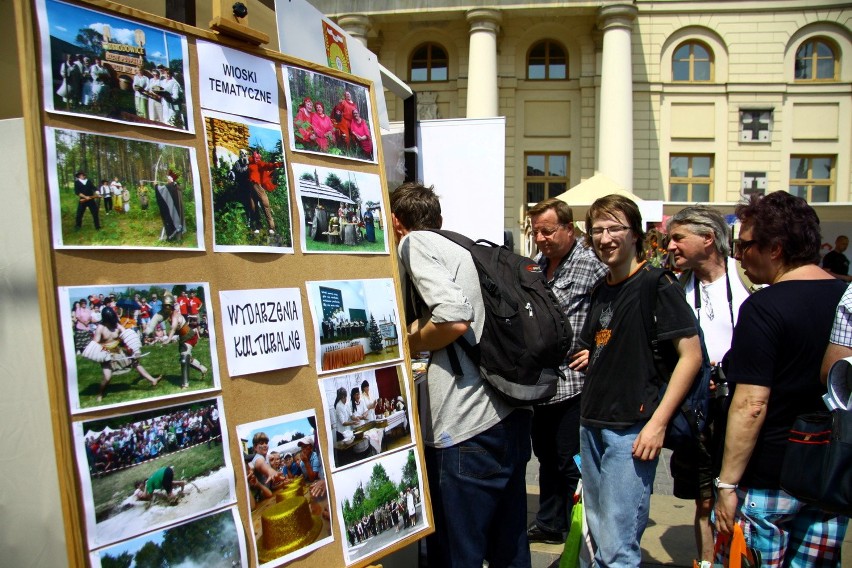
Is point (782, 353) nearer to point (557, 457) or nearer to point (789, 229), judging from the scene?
point (789, 229)

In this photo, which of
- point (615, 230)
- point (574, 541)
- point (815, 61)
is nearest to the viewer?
point (615, 230)

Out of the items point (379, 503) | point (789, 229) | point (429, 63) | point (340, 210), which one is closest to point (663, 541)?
point (789, 229)

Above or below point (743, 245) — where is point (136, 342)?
below

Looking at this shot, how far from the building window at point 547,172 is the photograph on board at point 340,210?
22107mm

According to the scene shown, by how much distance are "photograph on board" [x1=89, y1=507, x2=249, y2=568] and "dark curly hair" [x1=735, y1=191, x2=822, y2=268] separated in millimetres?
1808

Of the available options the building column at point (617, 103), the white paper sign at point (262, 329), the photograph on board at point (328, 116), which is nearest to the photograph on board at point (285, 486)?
the white paper sign at point (262, 329)

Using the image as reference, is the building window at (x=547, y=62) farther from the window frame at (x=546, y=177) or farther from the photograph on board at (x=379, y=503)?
the photograph on board at (x=379, y=503)

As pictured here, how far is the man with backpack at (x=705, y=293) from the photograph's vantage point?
2.90 meters

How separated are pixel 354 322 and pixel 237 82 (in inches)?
29.1

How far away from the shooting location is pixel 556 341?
229cm

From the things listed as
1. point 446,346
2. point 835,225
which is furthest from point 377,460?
point 835,225

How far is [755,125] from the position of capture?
2238cm

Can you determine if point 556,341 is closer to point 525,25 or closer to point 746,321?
point 746,321

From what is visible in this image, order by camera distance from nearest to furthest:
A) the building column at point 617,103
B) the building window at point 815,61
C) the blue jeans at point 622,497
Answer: the blue jeans at point 622,497 → the building column at point 617,103 → the building window at point 815,61
